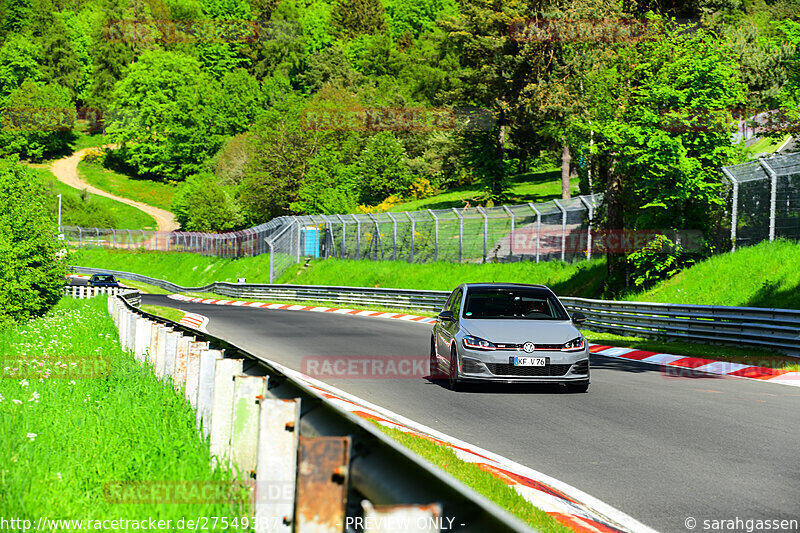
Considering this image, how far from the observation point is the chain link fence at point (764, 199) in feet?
72.6

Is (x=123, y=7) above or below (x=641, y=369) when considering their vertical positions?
above

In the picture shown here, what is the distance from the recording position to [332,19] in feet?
541

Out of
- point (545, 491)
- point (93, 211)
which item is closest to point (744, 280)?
point (545, 491)

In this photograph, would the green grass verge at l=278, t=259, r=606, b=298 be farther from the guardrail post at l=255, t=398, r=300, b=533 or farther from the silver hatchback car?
the guardrail post at l=255, t=398, r=300, b=533

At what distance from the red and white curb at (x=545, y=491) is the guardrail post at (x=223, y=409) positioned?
1.08 feet

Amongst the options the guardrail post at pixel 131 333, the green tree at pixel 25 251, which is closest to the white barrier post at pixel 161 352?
the guardrail post at pixel 131 333

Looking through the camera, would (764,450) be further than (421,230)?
No

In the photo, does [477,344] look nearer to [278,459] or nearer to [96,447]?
[96,447]

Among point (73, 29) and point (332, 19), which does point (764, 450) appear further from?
point (73, 29)

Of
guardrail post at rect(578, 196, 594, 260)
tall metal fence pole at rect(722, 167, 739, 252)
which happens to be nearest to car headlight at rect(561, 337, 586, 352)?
tall metal fence pole at rect(722, 167, 739, 252)

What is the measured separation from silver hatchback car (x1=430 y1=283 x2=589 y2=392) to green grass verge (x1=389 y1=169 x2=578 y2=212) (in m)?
54.0

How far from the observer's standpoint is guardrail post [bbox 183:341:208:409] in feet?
21.9

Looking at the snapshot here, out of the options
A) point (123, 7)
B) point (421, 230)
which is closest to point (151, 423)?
point (421, 230)

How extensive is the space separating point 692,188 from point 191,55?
14114 centimetres
